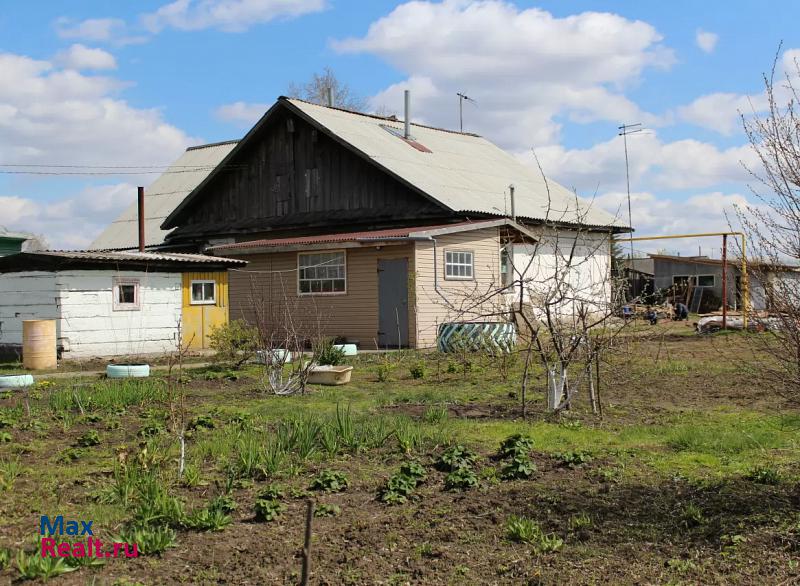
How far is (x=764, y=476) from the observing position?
6.32 m

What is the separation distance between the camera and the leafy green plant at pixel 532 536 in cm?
503

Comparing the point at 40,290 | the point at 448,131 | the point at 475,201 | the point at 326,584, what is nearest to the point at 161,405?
the point at 326,584

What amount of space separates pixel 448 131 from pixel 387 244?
16.8 m

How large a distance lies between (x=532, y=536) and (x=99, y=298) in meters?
15.6

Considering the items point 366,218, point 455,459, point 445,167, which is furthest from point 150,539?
point 445,167

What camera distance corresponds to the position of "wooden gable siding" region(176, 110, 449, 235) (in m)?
26.0

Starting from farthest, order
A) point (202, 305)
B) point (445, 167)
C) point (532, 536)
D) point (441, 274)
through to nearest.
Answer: point (445, 167) < point (202, 305) < point (441, 274) < point (532, 536)

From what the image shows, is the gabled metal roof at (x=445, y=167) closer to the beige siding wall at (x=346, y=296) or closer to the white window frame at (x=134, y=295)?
the beige siding wall at (x=346, y=296)

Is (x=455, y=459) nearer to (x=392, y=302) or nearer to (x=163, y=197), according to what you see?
(x=392, y=302)

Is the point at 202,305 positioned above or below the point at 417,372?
above

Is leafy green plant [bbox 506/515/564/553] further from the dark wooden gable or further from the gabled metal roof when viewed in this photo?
the dark wooden gable

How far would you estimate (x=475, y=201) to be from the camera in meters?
25.7

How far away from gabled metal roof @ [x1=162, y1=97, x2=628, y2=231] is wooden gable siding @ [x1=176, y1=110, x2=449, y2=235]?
479mm

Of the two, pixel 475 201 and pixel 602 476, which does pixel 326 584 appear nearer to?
pixel 602 476
